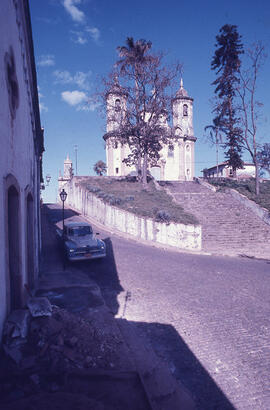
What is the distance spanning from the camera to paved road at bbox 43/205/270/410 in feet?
13.9

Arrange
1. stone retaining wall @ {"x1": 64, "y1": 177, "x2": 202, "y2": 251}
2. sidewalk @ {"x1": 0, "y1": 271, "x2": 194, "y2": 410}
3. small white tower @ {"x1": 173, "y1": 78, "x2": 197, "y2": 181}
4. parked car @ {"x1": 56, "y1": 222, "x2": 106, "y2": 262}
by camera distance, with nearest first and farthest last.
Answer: sidewalk @ {"x1": 0, "y1": 271, "x2": 194, "y2": 410} → parked car @ {"x1": 56, "y1": 222, "x2": 106, "y2": 262} → stone retaining wall @ {"x1": 64, "y1": 177, "x2": 202, "y2": 251} → small white tower @ {"x1": 173, "y1": 78, "x2": 197, "y2": 181}

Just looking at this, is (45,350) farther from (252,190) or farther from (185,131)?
(185,131)

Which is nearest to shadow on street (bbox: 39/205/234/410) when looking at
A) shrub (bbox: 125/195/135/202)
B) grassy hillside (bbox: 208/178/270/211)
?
shrub (bbox: 125/195/135/202)

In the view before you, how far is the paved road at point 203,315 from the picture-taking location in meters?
4.25

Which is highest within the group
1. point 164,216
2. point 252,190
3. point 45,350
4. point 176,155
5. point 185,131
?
point 185,131

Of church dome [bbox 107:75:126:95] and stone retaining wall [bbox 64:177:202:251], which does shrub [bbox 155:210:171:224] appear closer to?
stone retaining wall [bbox 64:177:202:251]

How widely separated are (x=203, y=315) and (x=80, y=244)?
20.6 feet

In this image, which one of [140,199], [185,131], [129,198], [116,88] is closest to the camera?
[129,198]

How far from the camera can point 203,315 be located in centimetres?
668

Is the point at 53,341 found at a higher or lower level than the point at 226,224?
lower

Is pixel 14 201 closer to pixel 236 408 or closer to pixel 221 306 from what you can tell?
pixel 236 408

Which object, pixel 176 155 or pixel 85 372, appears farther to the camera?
pixel 176 155

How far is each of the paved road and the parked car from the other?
53 cm

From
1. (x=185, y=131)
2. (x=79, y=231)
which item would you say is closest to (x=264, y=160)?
(x=185, y=131)
